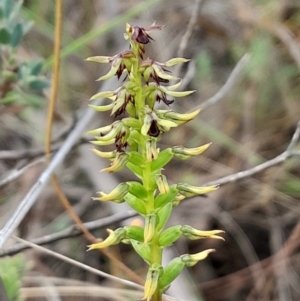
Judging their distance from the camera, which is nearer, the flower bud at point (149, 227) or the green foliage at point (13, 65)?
the flower bud at point (149, 227)

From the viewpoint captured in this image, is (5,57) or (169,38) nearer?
(5,57)

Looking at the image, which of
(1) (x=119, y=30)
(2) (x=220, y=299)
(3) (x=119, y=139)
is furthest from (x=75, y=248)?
(3) (x=119, y=139)

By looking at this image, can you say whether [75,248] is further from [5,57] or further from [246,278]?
[5,57]

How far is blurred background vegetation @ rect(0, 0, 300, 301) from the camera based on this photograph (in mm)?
2357

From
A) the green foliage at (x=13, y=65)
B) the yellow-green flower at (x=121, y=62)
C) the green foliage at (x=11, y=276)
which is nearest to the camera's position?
the yellow-green flower at (x=121, y=62)

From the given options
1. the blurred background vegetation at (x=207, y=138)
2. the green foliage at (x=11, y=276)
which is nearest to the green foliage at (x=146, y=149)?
the green foliage at (x=11, y=276)

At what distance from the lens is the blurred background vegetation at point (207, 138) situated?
7.73 ft

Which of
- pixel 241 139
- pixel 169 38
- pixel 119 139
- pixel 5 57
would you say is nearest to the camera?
pixel 119 139

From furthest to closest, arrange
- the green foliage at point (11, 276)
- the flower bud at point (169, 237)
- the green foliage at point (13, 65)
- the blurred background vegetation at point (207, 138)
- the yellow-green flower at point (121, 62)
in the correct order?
the blurred background vegetation at point (207, 138)
the green foliage at point (13, 65)
the green foliage at point (11, 276)
the flower bud at point (169, 237)
the yellow-green flower at point (121, 62)

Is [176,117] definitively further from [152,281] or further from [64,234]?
[64,234]

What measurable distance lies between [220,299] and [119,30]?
1308mm

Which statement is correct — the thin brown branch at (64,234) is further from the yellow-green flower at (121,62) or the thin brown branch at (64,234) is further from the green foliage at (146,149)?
the yellow-green flower at (121,62)

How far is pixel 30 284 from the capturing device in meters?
2.19

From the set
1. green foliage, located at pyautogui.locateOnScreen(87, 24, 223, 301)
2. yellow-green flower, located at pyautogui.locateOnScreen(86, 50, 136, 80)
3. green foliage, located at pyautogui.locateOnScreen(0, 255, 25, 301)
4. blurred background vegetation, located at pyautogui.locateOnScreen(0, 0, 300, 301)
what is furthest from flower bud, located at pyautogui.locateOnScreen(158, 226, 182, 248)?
blurred background vegetation, located at pyautogui.locateOnScreen(0, 0, 300, 301)
